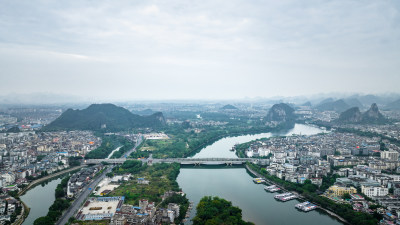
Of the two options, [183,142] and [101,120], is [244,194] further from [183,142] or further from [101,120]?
[101,120]

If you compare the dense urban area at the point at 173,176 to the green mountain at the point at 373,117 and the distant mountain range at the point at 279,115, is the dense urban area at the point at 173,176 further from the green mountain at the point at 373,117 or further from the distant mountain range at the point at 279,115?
the distant mountain range at the point at 279,115

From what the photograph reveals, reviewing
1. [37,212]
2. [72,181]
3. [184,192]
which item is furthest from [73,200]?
[184,192]

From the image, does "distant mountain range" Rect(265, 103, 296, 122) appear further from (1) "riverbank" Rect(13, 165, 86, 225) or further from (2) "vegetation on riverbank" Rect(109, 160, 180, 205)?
(1) "riverbank" Rect(13, 165, 86, 225)

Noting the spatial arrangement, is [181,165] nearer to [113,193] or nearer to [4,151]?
[113,193]

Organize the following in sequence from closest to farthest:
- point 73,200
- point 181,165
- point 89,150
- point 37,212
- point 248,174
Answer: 1. point 37,212
2. point 73,200
3. point 248,174
4. point 181,165
5. point 89,150

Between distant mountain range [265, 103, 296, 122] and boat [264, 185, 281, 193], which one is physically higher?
distant mountain range [265, 103, 296, 122]

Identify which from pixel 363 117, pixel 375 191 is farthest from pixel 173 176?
pixel 363 117

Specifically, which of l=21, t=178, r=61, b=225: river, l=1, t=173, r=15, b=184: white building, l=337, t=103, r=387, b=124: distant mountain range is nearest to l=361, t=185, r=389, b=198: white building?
l=21, t=178, r=61, b=225: river

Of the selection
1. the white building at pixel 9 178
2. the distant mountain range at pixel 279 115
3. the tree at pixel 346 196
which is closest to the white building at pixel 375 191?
the tree at pixel 346 196
